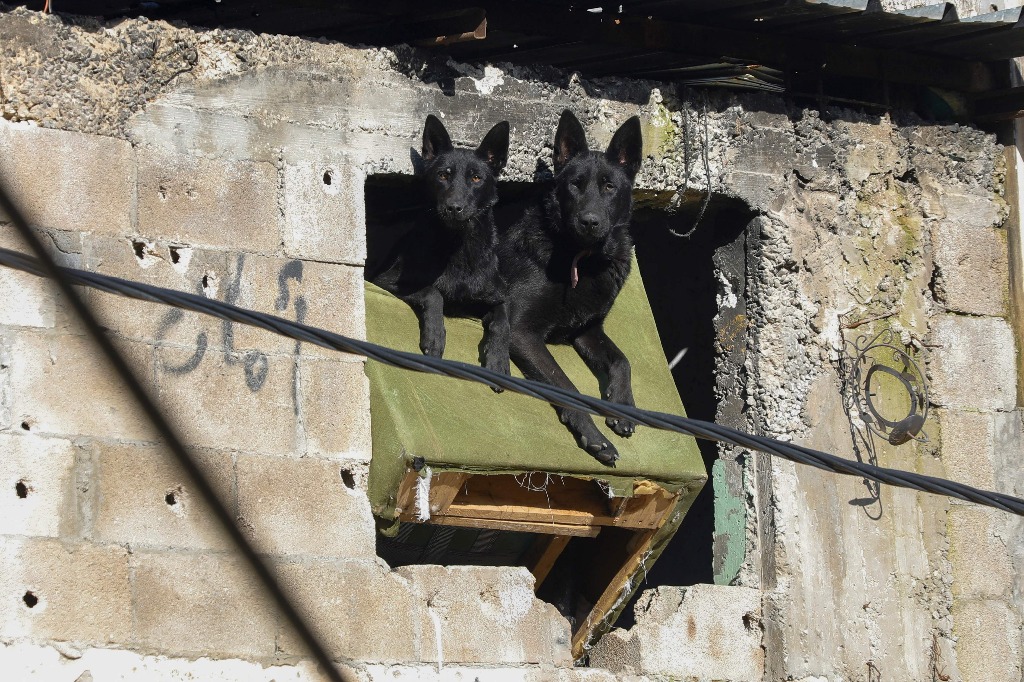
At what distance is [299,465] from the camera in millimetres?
6094

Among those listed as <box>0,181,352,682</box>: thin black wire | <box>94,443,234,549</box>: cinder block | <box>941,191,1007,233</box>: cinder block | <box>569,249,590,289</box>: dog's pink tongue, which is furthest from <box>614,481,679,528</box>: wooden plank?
<box>0,181,352,682</box>: thin black wire

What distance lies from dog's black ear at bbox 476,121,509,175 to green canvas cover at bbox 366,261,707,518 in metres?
0.75

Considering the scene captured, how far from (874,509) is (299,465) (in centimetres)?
297

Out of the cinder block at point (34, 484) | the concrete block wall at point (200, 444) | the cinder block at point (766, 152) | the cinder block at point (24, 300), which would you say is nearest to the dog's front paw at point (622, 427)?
the concrete block wall at point (200, 444)

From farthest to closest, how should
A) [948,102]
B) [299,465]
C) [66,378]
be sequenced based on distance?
1. [948,102]
2. [299,465]
3. [66,378]

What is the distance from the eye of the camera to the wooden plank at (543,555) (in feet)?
24.3

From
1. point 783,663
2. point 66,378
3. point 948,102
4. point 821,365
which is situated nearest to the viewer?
point 66,378

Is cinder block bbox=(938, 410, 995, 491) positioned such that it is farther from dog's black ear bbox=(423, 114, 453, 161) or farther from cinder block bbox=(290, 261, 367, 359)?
cinder block bbox=(290, 261, 367, 359)

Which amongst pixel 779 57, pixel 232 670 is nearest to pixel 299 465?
pixel 232 670

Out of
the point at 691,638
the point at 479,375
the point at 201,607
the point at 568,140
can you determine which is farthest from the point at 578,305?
the point at 479,375

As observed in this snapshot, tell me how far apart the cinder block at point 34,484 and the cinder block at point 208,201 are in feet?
3.23

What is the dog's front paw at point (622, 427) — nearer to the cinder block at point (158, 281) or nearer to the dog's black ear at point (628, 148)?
the dog's black ear at point (628, 148)

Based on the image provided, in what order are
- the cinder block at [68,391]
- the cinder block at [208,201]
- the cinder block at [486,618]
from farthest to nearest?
1. the cinder block at [486,618]
2. the cinder block at [208,201]
3. the cinder block at [68,391]

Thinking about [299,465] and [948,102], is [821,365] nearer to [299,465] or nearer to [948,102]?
[948,102]
